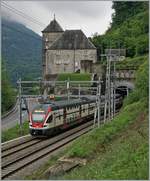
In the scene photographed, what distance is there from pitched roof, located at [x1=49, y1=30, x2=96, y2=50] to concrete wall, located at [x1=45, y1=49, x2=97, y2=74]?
73cm

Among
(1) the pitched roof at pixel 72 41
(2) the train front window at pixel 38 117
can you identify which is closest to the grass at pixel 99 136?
(2) the train front window at pixel 38 117

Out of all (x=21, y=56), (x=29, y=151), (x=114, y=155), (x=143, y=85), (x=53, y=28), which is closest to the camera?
(x=114, y=155)

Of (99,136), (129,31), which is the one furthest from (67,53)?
(99,136)

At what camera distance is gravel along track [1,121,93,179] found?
63.2 feet

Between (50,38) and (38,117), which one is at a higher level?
(50,38)

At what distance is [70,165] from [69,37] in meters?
52.1

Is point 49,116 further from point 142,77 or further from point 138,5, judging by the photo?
point 138,5

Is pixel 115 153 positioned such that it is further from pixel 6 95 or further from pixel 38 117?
pixel 6 95

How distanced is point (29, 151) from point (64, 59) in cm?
4475

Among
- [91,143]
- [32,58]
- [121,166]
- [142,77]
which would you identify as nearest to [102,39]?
[32,58]

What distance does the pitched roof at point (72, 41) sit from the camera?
67500 millimetres

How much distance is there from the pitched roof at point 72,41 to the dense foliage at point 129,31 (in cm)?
395

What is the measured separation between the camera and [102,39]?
7388 cm

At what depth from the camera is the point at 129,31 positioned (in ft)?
238
